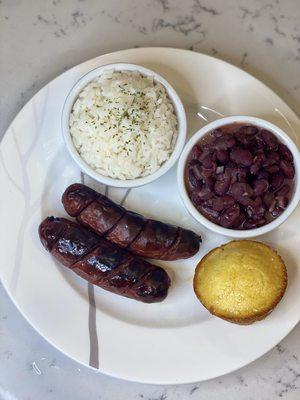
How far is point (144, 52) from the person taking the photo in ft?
7.96

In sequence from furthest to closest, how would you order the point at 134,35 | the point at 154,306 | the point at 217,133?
the point at 134,35 → the point at 154,306 → the point at 217,133

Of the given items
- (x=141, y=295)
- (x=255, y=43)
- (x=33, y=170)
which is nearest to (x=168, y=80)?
(x=255, y=43)

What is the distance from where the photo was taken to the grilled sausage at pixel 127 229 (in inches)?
90.9

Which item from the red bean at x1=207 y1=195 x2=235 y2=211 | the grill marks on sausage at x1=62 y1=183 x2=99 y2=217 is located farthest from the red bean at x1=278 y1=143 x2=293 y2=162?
the grill marks on sausage at x1=62 y1=183 x2=99 y2=217

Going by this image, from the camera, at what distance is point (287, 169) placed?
7.16 feet

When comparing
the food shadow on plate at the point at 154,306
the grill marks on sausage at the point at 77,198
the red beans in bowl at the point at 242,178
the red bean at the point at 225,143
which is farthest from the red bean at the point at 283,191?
the grill marks on sausage at the point at 77,198

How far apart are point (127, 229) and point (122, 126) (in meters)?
0.35

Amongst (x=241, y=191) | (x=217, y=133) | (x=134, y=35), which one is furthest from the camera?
(x=134, y=35)

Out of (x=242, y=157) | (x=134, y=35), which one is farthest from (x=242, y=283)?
(x=134, y=35)

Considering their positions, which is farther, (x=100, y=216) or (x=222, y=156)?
(x=100, y=216)

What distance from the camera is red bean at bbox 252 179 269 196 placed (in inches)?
84.4

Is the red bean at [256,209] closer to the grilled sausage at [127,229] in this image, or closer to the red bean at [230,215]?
the red bean at [230,215]

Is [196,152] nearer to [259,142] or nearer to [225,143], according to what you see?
[225,143]

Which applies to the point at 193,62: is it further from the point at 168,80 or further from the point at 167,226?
the point at 167,226
